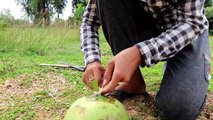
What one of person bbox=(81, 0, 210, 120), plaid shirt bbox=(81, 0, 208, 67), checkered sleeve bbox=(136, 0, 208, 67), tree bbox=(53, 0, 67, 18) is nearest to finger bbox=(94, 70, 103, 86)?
person bbox=(81, 0, 210, 120)

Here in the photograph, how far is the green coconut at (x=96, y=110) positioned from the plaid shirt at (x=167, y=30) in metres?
0.27

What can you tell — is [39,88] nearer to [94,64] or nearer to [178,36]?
[94,64]

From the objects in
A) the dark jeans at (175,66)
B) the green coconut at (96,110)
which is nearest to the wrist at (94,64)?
the dark jeans at (175,66)

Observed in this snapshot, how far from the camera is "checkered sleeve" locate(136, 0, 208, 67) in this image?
170 centimetres

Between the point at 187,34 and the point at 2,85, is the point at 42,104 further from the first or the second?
the point at 187,34

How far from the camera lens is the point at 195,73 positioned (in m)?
2.05

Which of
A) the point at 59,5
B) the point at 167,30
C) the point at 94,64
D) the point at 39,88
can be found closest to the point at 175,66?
the point at 167,30

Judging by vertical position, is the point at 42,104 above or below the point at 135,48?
below

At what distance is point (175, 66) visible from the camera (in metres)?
2.10

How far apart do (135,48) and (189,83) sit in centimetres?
51

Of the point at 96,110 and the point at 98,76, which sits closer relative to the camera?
the point at 96,110

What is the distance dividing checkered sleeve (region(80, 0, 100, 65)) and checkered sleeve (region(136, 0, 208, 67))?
0.41 m

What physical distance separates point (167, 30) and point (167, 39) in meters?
0.09

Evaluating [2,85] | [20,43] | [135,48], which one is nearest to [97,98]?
[135,48]
